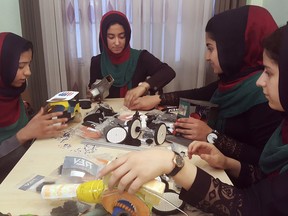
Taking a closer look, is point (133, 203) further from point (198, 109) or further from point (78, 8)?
point (78, 8)

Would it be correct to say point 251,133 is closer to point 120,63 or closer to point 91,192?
point 91,192

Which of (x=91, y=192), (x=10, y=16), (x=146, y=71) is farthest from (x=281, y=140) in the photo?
(x=10, y=16)

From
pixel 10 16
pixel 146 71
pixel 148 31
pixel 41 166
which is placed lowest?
pixel 41 166

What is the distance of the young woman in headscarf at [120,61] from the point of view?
200 centimetres

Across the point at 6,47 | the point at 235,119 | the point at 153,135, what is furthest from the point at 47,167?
the point at 235,119

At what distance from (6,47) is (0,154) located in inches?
21.8

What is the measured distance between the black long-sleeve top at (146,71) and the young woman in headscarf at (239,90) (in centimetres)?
56

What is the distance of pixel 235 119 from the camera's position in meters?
1.30

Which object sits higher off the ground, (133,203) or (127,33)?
(127,33)

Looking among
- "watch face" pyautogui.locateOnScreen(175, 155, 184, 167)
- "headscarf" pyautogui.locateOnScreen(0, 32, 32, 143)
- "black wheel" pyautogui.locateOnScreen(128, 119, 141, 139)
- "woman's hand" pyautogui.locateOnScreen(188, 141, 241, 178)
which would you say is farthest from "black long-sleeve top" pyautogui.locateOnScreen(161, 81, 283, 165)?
"headscarf" pyautogui.locateOnScreen(0, 32, 32, 143)

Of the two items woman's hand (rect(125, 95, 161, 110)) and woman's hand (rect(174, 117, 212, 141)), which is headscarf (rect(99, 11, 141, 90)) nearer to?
woman's hand (rect(125, 95, 161, 110))

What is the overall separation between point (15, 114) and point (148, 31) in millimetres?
1560

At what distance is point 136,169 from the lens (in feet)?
2.08

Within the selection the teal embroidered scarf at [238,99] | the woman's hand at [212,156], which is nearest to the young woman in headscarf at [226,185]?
the woman's hand at [212,156]
